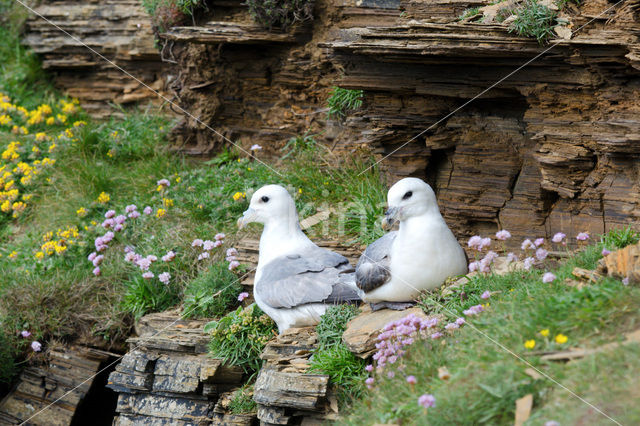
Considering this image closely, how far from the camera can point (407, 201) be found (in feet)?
14.3

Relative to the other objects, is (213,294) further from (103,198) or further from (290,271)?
(103,198)

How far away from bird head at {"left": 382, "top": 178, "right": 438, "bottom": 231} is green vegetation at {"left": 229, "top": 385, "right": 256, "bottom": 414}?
54.7 inches

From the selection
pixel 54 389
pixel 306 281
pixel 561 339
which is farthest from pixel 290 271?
pixel 54 389

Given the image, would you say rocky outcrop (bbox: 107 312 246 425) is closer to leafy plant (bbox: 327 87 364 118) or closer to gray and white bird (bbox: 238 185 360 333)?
gray and white bird (bbox: 238 185 360 333)

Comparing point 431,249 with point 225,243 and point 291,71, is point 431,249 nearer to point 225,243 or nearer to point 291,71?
point 225,243

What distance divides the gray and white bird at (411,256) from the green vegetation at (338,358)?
232 millimetres

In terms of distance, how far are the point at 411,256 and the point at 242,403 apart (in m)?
1.43

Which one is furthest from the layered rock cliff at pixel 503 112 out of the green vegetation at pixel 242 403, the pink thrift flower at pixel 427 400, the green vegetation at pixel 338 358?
the pink thrift flower at pixel 427 400

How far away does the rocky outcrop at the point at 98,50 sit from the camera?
8891 millimetres

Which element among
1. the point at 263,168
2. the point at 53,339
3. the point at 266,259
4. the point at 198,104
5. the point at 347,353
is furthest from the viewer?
the point at 198,104

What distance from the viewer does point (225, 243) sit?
6.29m

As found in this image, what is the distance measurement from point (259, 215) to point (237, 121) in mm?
3116

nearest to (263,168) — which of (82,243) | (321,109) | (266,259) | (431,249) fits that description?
(321,109)

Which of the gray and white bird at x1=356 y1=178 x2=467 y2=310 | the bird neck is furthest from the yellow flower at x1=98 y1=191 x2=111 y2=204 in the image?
the gray and white bird at x1=356 y1=178 x2=467 y2=310
